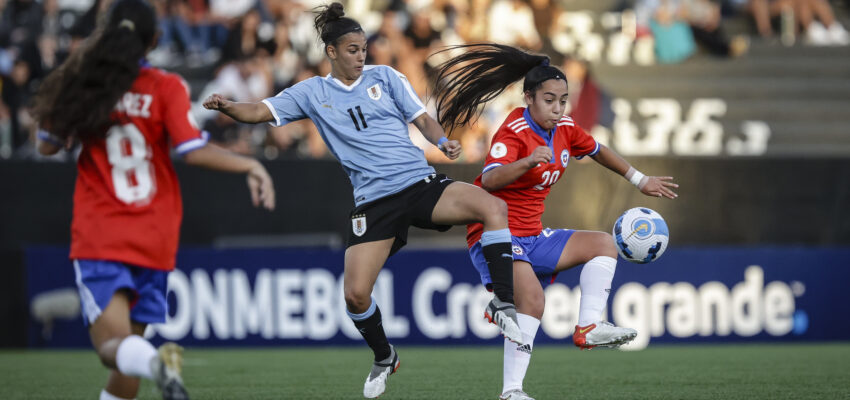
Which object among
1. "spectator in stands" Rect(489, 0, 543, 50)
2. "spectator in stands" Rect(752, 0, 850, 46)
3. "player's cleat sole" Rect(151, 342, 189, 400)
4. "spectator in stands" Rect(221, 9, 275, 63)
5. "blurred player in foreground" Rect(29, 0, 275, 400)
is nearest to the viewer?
"player's cleat sole" Rect(151, 342, 189, 400)

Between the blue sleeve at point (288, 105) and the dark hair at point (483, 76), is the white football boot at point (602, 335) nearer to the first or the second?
the dark hair at point (483, 76)

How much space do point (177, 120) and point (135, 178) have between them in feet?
1.00

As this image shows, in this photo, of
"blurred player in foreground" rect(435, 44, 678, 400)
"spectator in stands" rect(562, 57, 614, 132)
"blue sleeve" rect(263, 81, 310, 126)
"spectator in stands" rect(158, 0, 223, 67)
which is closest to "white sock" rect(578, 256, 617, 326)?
"blurred player in foreground" rect(435, 44, 678, 400)

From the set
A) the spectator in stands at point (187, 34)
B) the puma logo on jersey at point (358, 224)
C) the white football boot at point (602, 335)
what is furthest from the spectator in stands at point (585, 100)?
the white football boot at point (602, 335)

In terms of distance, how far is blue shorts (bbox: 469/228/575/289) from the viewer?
6289mm

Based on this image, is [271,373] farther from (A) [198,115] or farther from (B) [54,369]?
(A) [198,115]

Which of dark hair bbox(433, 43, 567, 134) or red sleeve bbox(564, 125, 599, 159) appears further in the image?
dark hair bbox(433, 43, 567, 134)

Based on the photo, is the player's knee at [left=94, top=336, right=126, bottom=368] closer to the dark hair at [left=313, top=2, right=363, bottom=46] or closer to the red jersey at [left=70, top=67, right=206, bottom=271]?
the red jersey at [left=70, top=67, right=206, bottom=271]

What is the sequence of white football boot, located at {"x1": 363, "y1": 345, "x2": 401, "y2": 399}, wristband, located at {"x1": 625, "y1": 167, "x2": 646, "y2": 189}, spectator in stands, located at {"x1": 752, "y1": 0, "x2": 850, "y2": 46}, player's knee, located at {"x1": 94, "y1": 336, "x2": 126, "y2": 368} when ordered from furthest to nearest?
spectator in stands, located at {"x1": 752, "y1": 0, "x2": 850, "y2": 46} < wristband, located at {"x1": 625, "y1": 167, "x2": 646, "y2": 189} < white football boot, located at {"x1": 363, "y1": 345, "x2": 401, "y2": 399} < player's knee, located at {"x1": 94, "y1": 336, "x2": 126, "y2": 368}

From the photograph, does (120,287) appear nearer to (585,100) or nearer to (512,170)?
(512,170)

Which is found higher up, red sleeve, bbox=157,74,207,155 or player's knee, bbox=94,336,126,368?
red sleeve, bbox=157,74,207,155

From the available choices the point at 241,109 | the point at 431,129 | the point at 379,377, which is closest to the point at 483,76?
the point at 431,129

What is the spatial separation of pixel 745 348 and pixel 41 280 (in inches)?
284

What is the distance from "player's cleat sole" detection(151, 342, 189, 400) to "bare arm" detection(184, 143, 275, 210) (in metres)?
0.76
